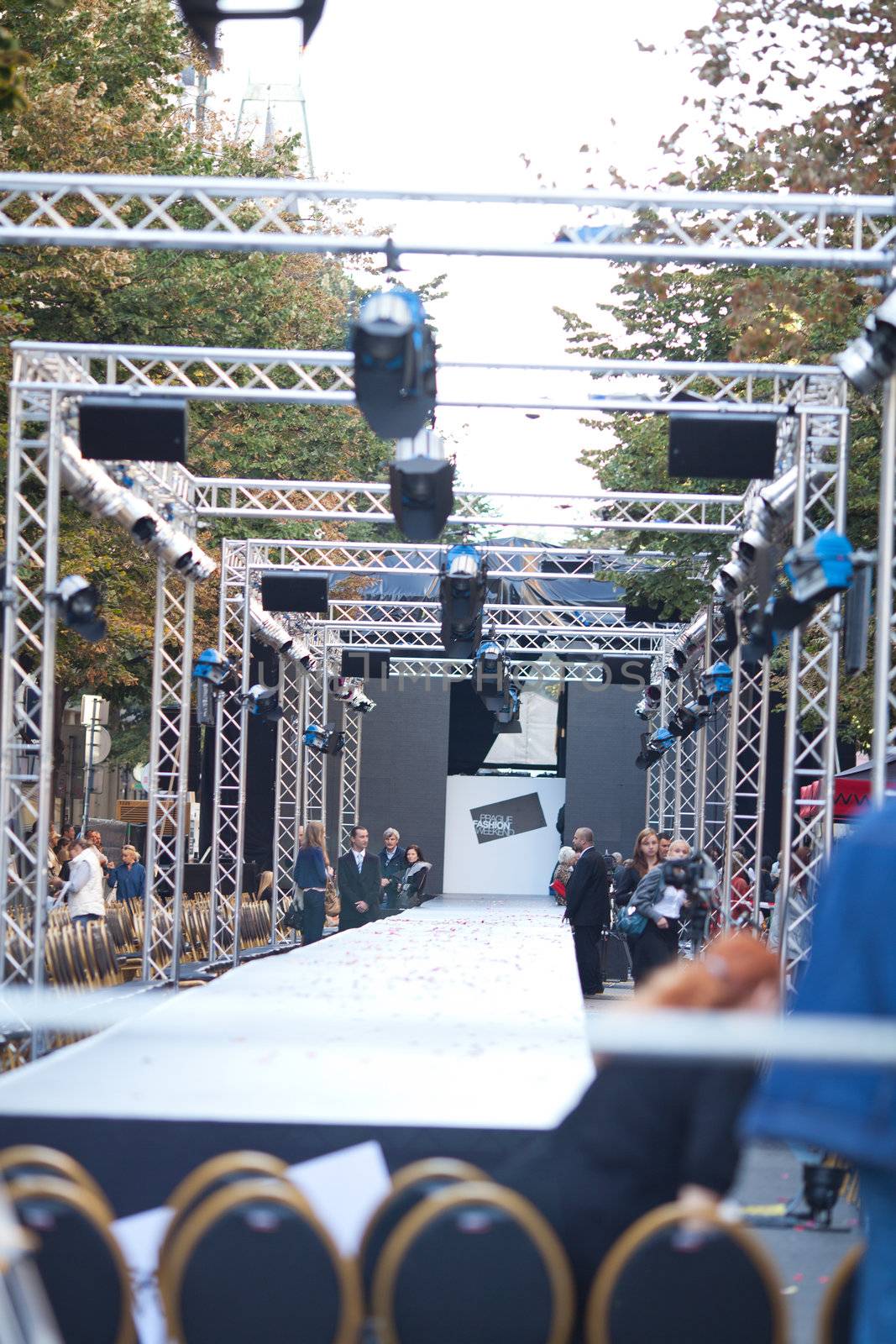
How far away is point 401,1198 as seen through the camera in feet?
11.4

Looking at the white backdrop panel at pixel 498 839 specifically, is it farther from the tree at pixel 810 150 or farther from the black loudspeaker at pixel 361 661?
the tree at pixel 810 150

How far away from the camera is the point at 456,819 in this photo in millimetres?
30891

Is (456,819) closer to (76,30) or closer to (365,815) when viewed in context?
(365,815)

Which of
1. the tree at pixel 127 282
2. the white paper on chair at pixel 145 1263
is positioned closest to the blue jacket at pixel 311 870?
the tree at pixel 127 282

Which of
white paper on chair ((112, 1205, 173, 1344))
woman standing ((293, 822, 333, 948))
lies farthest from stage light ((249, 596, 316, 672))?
white paper on chair ((112, 1205, 173, 1344))

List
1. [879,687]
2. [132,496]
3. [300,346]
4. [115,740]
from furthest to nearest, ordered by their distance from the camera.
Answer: [115,740], [300,346], [132,496], [879,687]

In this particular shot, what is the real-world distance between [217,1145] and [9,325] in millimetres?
11128

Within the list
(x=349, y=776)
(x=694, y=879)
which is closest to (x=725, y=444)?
(x=694, y=879)

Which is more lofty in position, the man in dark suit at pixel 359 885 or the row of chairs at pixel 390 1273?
the row of chairs at pixel 390 1273

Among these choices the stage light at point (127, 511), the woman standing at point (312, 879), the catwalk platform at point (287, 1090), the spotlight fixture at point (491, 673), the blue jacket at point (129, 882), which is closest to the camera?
the catwalk platform at point (287, 1090)

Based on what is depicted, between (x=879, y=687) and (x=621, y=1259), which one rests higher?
(x=879, y=687)

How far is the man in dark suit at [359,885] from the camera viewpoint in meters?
20.2

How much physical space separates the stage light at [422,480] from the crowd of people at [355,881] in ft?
24.1

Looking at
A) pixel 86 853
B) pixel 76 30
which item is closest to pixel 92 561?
pixel 86 853
